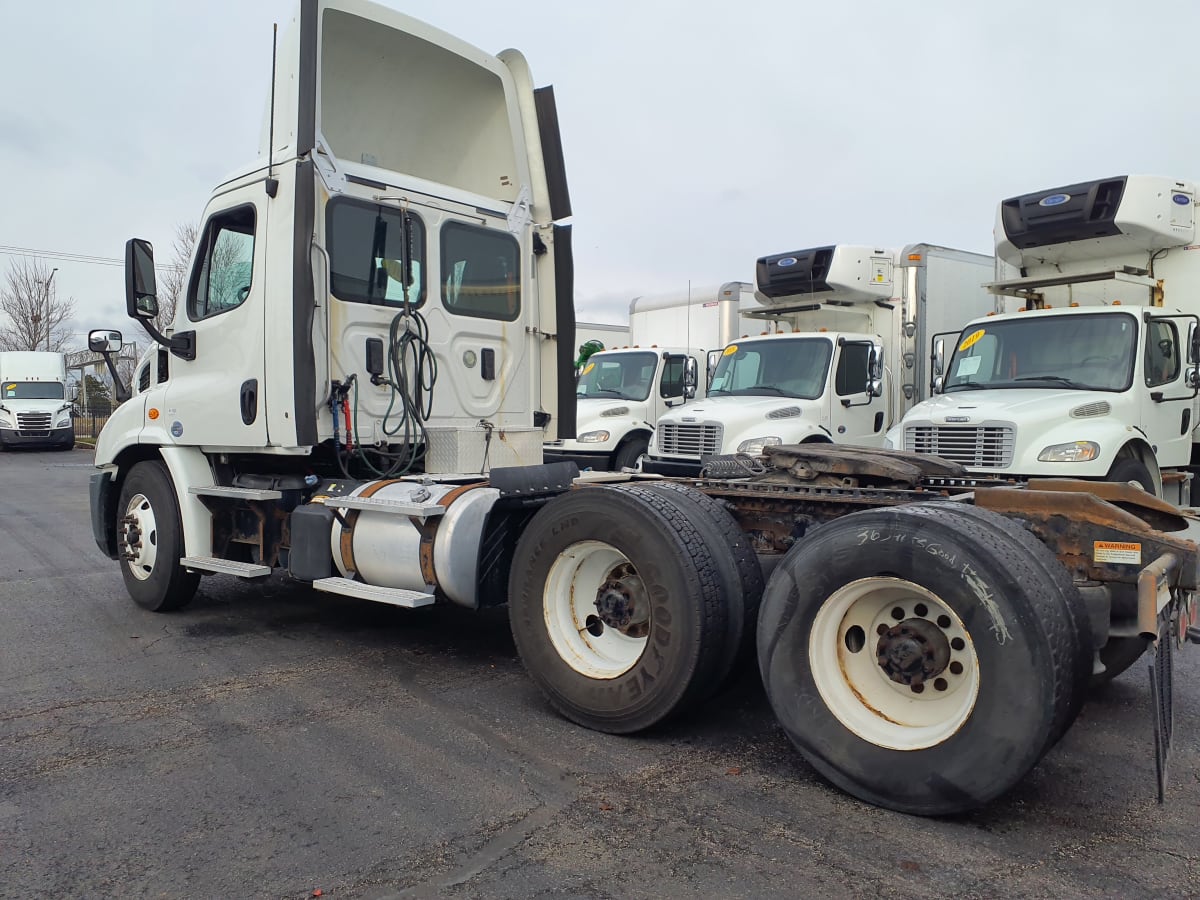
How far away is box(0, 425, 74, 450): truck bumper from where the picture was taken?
93.3ft

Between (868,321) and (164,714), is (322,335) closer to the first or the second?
(164,714)

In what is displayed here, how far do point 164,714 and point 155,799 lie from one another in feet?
3.54

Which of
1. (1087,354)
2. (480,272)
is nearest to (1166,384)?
(1087,354)

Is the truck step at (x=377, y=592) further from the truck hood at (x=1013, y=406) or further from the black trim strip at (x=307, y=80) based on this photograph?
the truck hood at (x=1013, y=406)

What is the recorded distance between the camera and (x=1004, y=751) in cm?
309

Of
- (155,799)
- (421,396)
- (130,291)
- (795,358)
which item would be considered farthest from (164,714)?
(795,358)

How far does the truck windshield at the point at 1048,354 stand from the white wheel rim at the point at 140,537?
710cm

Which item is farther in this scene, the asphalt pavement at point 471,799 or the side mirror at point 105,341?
the side mirror at point 105,341

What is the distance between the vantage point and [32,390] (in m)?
29.0

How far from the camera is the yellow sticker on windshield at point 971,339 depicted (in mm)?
9047

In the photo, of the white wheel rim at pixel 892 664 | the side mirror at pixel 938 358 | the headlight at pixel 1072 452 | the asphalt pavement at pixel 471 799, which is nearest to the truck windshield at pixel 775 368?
the side mirror at pixel 938 358

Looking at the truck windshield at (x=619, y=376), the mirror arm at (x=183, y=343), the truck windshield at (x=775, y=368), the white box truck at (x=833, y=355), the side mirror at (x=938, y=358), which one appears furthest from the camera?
the truck windshield at (x=619, y=376)

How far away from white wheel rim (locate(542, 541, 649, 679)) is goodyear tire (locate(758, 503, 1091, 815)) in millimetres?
773

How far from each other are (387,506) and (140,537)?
2587 mm
